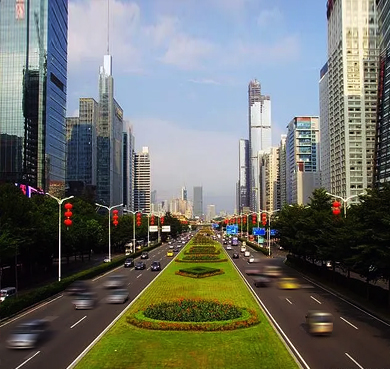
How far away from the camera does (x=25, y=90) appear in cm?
14250

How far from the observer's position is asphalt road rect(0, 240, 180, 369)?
811 inches

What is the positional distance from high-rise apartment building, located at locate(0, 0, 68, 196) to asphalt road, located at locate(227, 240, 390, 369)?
11309 centimetres

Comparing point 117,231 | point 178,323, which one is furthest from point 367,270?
point 117,231

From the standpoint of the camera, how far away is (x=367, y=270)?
32.8 metres

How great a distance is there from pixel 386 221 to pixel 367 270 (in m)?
6.05

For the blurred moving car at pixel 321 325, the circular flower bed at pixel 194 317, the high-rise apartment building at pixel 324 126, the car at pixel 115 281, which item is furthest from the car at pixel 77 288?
the high-rise apartment building at pixel 324 126

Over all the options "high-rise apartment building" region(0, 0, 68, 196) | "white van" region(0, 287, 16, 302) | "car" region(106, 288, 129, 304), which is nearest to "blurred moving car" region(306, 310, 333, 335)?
"car" region(106, 288, 129, 304)

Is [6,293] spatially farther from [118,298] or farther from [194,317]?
[194,317]

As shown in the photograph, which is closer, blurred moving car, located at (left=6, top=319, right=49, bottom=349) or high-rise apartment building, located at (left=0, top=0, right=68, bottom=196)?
blurred moving car, located at (left=6, top=319, right=49, bottom=349)

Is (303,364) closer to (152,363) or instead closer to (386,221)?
(152,363)

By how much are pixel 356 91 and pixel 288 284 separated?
125658mm

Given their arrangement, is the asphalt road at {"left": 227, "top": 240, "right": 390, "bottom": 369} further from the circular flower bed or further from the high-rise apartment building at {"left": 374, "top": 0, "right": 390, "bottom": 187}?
the high-rise apartment building at {"left": 374, "top": 0, "right": 390, "bottom": 187}

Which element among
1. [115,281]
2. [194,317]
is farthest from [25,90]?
[194,317]

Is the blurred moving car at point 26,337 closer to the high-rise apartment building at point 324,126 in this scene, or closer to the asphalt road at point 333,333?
the asphalt road at point 333,333
